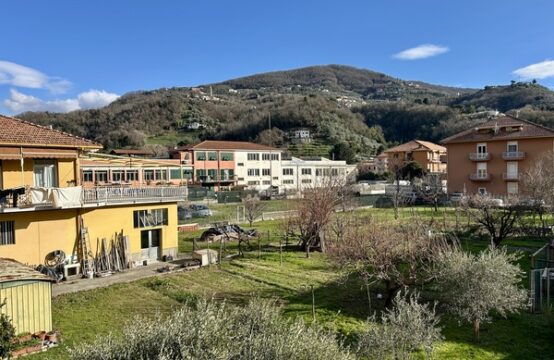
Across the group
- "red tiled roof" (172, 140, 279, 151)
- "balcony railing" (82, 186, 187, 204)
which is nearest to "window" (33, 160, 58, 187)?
"balcony railing" (82, 186, 187, 204)

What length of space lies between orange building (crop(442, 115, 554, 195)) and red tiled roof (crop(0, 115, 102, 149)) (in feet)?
138

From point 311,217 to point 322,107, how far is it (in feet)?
347

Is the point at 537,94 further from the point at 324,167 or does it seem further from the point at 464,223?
the point at 464,223

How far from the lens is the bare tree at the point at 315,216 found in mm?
25281

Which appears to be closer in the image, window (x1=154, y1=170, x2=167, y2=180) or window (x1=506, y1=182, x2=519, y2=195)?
window (x1=506, y1=182, x2=519, y2=195)

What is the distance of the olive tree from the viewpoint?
12242 mm

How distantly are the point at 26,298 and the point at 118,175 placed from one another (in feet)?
117

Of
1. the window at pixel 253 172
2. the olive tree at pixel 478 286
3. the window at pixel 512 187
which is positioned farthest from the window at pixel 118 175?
the window at pixel 512 187

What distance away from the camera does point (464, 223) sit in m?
34.0

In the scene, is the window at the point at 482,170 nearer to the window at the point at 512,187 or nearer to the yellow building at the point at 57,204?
the window at the point at 512,187

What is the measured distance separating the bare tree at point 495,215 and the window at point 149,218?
16370mm

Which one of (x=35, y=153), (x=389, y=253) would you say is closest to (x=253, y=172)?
(x=35, y=153)

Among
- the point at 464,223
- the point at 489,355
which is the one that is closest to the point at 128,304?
the point at 489,355

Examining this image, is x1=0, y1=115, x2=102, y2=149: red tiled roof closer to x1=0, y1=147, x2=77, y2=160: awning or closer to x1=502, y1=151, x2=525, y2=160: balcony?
x1=0, y1=147, x2=77, y2=160: awning
